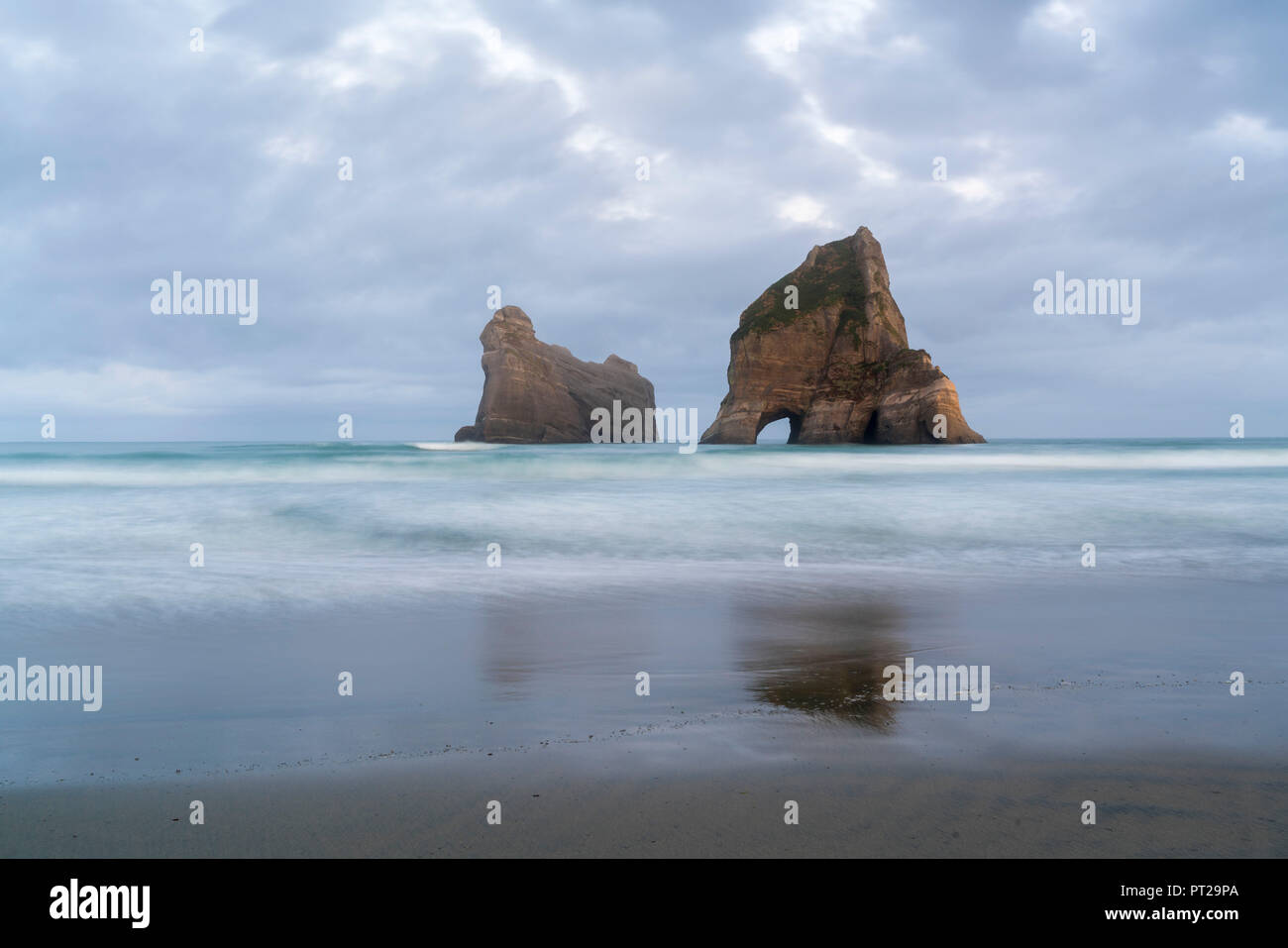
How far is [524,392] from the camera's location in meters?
84.9

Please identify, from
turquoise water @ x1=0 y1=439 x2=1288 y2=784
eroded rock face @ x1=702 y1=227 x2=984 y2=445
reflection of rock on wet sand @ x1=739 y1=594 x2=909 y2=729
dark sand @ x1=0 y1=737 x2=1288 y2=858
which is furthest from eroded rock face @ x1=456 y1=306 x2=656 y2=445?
dark sand @ x1=0 y1=737 x2=1288 y2=858

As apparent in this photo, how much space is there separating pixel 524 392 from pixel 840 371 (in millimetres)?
35192

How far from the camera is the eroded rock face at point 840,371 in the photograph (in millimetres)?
60750

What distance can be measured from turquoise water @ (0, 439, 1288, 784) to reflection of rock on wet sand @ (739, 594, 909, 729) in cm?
4

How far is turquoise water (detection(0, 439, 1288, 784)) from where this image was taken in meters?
4.52

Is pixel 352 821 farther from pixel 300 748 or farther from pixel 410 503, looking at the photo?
pixel 410 503

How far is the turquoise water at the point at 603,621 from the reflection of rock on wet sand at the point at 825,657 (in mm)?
40

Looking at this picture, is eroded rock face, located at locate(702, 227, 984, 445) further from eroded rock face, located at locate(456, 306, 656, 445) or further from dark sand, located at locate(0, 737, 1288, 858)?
dark sand, located at locate(0, 737, 1288, 858)

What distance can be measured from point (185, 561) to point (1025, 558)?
13117mm

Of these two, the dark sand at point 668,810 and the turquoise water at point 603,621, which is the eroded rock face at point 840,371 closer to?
the turquoise water at point 603,621

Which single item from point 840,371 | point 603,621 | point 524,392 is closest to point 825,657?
point 603,621

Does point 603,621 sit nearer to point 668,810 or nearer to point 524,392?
point 668,810

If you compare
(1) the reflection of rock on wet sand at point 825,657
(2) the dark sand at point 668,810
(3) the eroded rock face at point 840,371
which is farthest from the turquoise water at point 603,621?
(3) the eroded rock face at point 840,371
